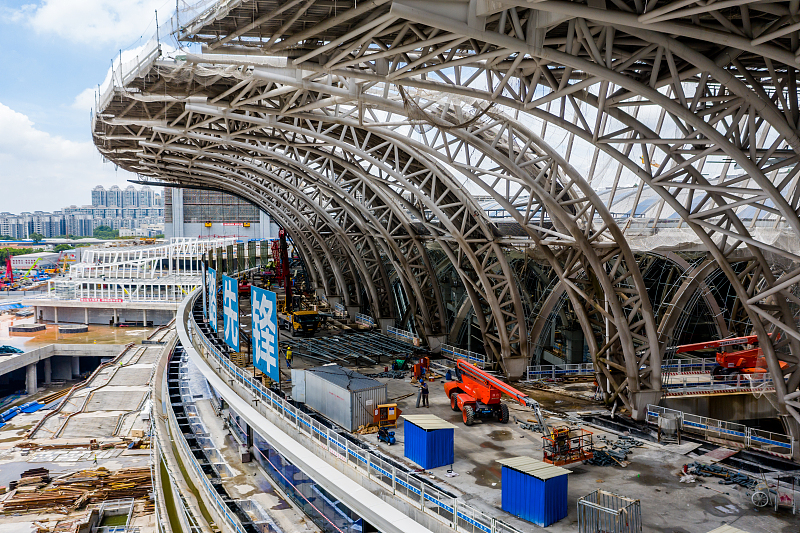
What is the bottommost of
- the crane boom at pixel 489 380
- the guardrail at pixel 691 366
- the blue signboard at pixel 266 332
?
the guardrail at pixel 691 366

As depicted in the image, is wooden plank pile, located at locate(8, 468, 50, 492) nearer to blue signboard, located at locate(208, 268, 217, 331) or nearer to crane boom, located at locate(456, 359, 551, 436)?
blue signboard, located at locate(208, 268, 217, 331)

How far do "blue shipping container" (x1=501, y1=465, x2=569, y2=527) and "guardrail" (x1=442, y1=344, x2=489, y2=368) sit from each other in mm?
16514

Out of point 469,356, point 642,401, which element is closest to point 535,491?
point 642,401

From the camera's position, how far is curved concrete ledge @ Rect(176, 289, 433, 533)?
1525 centimetres

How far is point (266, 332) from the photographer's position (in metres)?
22.9

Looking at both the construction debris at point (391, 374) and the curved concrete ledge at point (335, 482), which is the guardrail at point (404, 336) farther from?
the curved concrete ledge at point (335, 482)

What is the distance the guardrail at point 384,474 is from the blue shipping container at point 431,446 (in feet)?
3.05

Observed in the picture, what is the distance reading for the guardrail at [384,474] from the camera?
1426cm

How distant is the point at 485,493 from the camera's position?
1706 cm

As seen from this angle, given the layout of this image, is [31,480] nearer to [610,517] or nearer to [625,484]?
[625,484]

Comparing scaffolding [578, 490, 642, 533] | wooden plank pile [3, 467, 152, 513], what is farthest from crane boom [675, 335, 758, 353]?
wooden plank pile [3, 467, 152, 513]

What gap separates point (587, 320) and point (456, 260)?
9586 millimetres

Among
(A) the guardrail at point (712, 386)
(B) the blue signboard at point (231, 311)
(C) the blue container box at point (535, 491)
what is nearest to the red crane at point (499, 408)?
(C) the blue container box at point (535, 491)

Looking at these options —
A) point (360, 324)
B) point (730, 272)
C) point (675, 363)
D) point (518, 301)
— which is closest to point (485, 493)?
point (730, 272)
